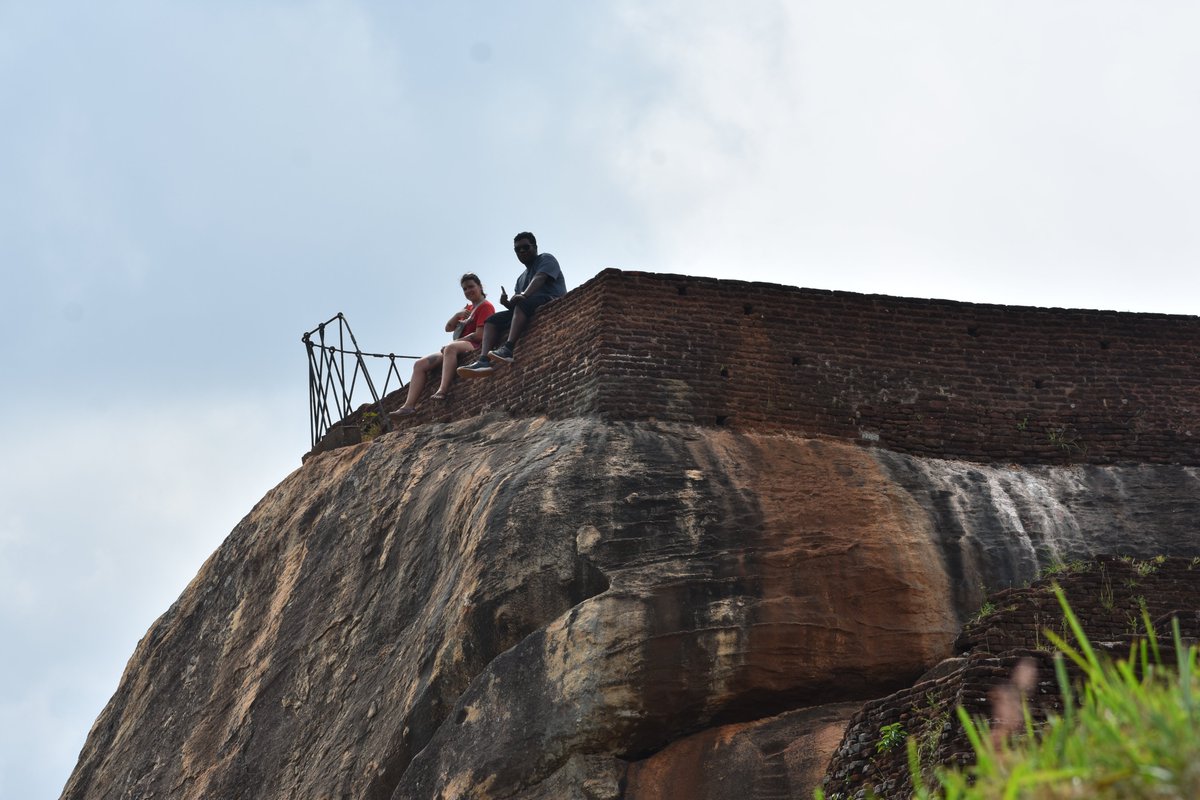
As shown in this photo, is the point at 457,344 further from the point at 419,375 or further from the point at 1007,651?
the point at 1007,651

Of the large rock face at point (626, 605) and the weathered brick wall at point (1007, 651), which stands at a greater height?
the large rock face at point (626, 605)

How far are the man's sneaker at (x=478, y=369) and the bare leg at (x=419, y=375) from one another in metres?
0.90

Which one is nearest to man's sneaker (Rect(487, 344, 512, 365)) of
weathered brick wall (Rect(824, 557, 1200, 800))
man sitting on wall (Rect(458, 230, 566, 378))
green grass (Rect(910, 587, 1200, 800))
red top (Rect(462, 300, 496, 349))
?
man sitting on wall (Rect(458, 230, 566, 378))

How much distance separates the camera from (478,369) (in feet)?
49.0

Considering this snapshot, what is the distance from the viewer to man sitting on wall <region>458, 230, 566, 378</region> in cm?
1484

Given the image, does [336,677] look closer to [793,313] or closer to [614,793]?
[614,793]

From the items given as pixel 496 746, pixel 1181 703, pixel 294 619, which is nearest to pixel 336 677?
pixel 294 619

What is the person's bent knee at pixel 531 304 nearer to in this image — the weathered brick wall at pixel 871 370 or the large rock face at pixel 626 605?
the weathered brick wall at pixel 871 370

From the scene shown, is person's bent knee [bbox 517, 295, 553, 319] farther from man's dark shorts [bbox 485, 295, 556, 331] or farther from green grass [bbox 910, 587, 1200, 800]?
green grass [bbox 910, 587, 1200, 800]

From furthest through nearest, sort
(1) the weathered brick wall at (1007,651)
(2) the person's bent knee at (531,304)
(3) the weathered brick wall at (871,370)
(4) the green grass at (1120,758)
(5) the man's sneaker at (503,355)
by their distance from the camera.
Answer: (2) the person's bent knee at (531,304) < (5) the man's sneaker at (503,355) < (3) the weathered brick wall at (871,370) < (1) the weathered brick wall at (1007,651) < (4) the green grass at (1120,758)

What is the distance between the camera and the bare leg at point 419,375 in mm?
15938

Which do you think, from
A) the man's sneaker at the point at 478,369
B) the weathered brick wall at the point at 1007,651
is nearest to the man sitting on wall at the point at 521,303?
the man's sneaker at the point at 478,369

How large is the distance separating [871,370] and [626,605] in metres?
3.71

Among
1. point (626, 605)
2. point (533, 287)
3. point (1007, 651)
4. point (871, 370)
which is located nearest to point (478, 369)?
point (533, 287)
